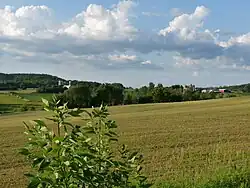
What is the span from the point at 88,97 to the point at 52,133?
9423cm

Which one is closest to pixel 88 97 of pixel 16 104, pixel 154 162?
pixel 16 104

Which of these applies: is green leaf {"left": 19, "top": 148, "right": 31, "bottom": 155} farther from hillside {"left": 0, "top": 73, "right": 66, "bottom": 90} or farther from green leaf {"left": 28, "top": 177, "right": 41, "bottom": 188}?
hillside {"left": 0, "top": 73, "right": 66, "bottom": 90}

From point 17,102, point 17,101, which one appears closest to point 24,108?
point 17,102

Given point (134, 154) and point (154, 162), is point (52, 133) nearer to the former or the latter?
point (134, 154)

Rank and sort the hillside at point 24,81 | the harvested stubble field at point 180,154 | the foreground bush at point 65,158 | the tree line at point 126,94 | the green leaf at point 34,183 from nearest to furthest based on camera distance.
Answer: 1. the green leaf at point 34,183
2. the foreground bush at point 65,158
3. the harvested stubble field at point 180,154
4. the tree line at point 126,94
5. the hillside at point 24,81

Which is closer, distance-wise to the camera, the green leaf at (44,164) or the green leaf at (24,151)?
the green leaf at (44,164)

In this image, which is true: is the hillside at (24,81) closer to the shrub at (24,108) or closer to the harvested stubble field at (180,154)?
the shrub at (24,108)

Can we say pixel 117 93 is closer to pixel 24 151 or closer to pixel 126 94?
pixel 126 94

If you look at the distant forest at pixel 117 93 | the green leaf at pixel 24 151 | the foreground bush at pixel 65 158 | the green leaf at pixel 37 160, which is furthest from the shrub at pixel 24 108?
the green leaf at pixel 37 160

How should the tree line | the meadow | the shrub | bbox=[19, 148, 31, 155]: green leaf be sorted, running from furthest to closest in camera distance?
the tree line
the meadow
the shrub
bbox=[19, 148, 31, 155]: green leaf

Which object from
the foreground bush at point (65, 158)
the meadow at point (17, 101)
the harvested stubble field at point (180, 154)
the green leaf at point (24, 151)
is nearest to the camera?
the foreground bush at point (65, 158)

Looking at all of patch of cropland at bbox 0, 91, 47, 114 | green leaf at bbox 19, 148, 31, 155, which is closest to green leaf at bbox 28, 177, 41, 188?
green leaf at bbox 19, 148, 31, 155

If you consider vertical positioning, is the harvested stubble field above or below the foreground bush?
below

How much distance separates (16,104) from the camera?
10094cm
